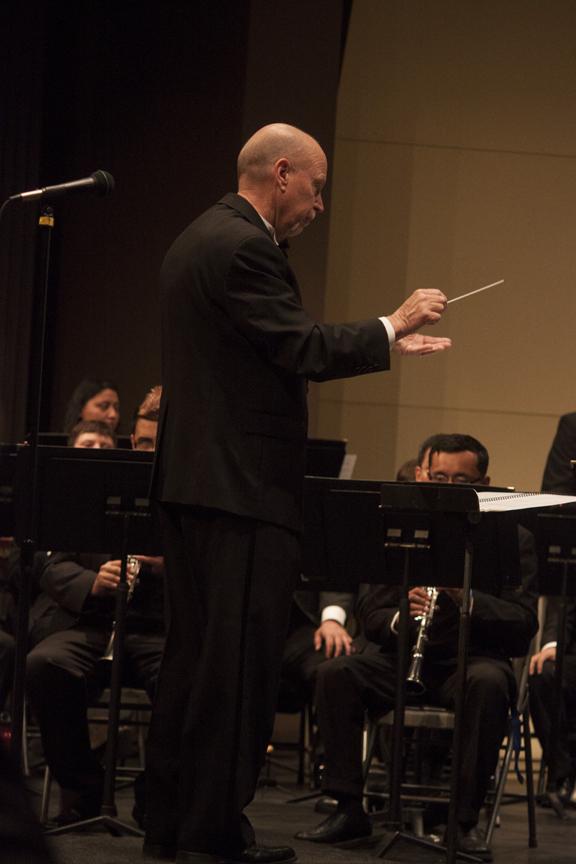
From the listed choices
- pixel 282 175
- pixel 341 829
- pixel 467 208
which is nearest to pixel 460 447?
pixel 341 829

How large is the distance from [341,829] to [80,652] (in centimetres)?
95

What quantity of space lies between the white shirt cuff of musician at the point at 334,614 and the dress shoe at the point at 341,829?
0.95 meters

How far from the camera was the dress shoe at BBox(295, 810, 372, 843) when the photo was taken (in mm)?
3873

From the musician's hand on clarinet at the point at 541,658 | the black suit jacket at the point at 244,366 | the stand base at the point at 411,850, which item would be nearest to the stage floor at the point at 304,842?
the stand base at the point at 411,850

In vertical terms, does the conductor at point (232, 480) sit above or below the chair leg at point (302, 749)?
above

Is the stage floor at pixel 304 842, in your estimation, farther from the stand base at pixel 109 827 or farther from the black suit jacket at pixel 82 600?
the black suit jacket at pixel 82 600

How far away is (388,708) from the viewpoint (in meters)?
4.21

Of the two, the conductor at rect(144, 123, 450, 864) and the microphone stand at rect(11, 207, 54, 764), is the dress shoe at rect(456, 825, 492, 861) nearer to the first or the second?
the conductor at rect(144, 123, 450, 864)

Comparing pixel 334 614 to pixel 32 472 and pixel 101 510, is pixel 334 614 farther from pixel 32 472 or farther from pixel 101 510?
pixel 32 472

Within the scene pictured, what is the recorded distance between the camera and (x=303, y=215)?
3170 millimetres

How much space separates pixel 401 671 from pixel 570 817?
161cm

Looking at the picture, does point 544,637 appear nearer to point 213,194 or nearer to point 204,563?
point 204,563

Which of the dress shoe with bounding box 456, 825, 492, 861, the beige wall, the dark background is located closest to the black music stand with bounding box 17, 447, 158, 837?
the dress shoe with bounding box 456, 825, 492, 861

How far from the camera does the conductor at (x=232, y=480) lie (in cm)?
296
